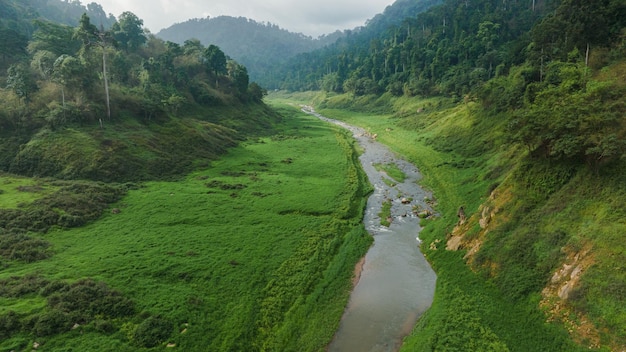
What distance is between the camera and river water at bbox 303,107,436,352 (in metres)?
25.9

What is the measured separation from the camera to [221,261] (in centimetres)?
3338

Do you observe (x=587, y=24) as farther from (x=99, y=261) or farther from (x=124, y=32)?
(x=124, y=32)

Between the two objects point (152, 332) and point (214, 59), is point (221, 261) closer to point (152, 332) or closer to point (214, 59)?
point (152, 332)

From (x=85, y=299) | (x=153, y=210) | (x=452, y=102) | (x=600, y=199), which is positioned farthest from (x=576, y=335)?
(x=452, y=102)

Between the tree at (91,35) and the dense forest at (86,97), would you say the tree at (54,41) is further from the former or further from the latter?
the tree at (91,35)

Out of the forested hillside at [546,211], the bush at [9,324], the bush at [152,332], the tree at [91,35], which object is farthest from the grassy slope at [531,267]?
the tree at [91,35]

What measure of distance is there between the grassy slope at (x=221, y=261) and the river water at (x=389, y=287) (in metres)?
1.41

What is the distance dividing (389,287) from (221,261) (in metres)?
15.8

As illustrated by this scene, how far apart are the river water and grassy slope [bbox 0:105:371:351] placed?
4.62 feet

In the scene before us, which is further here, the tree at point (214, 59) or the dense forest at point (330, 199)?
the tree at point (214, 59)

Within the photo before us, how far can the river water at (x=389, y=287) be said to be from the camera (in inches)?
1019

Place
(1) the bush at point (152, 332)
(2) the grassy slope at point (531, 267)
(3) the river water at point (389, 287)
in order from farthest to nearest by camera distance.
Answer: (3) the river water at point (389, 287)
(1) the bush at point (152, 332)
(2) the grassy slope at point (531, 267)

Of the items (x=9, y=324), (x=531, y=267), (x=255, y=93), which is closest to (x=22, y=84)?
(x=9, y=324)

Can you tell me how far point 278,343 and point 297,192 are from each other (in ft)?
99.1
